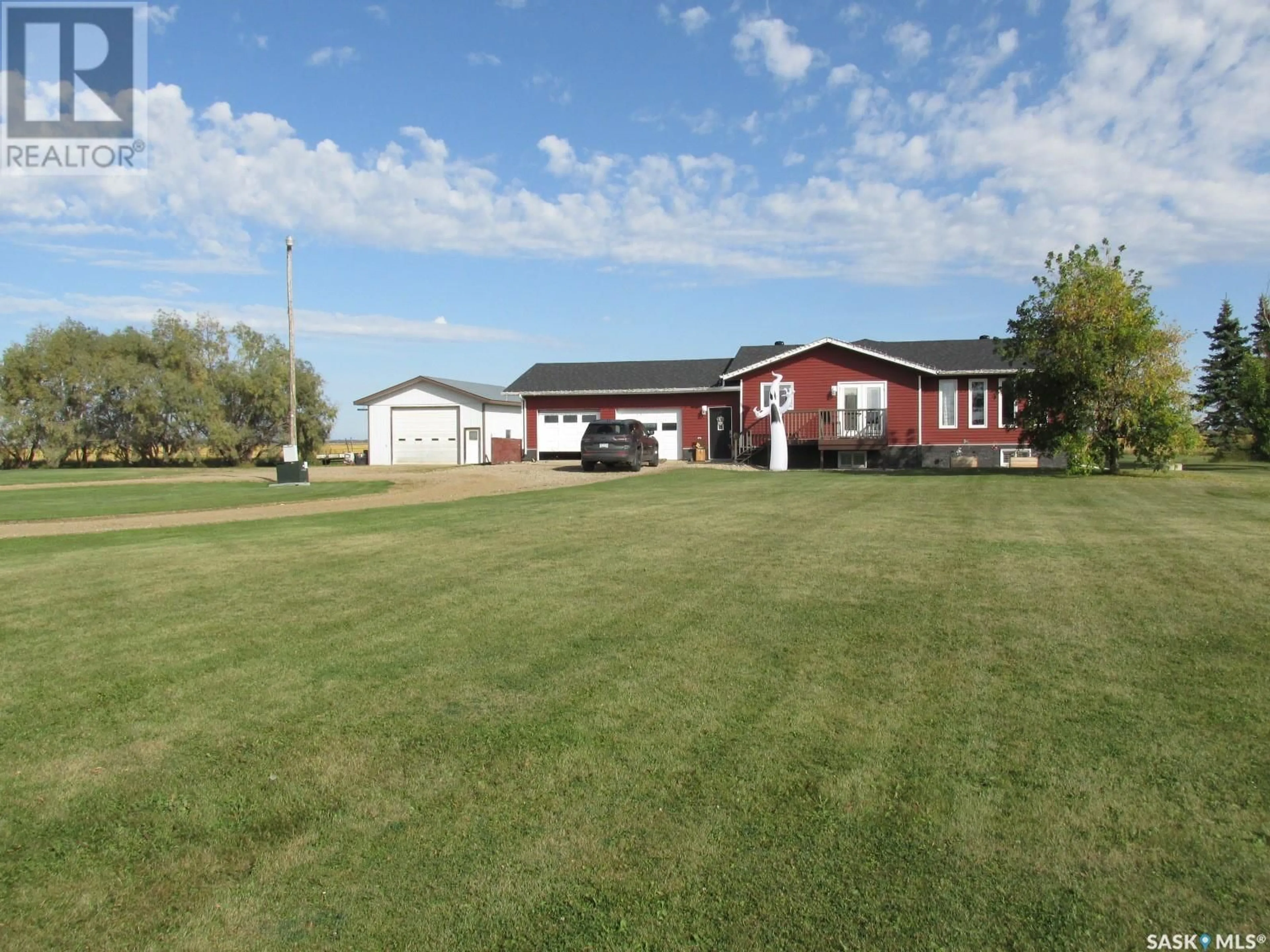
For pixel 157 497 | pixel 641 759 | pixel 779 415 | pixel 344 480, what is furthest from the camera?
pixel 779 415

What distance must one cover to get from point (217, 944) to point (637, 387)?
34.3 metres

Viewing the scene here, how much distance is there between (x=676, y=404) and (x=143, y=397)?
28.3 metres

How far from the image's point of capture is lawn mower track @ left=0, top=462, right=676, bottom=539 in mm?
14586

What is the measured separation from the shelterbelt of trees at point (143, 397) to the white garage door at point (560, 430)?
1667cm

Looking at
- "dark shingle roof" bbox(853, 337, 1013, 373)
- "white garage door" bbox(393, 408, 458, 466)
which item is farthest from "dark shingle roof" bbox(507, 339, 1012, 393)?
"white garage door" bbox(393, 408, 458, 466)

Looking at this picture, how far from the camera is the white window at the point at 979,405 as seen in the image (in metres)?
32.5

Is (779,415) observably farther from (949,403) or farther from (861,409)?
(949,403)

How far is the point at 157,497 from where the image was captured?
20.3 meters

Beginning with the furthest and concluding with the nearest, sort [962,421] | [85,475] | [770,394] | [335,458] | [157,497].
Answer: [335,458] → [770,394] → [85,475] → [962,421] → [157,497]

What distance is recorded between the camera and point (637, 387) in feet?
120

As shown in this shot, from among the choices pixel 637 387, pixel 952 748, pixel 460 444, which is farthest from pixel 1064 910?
pixel 460 444

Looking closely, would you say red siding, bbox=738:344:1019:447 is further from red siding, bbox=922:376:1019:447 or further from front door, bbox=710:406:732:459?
front door, bbox=710:406:732:459

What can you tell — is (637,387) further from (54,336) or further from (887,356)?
(54,336)

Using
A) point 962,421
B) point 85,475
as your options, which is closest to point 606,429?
point 962,421
